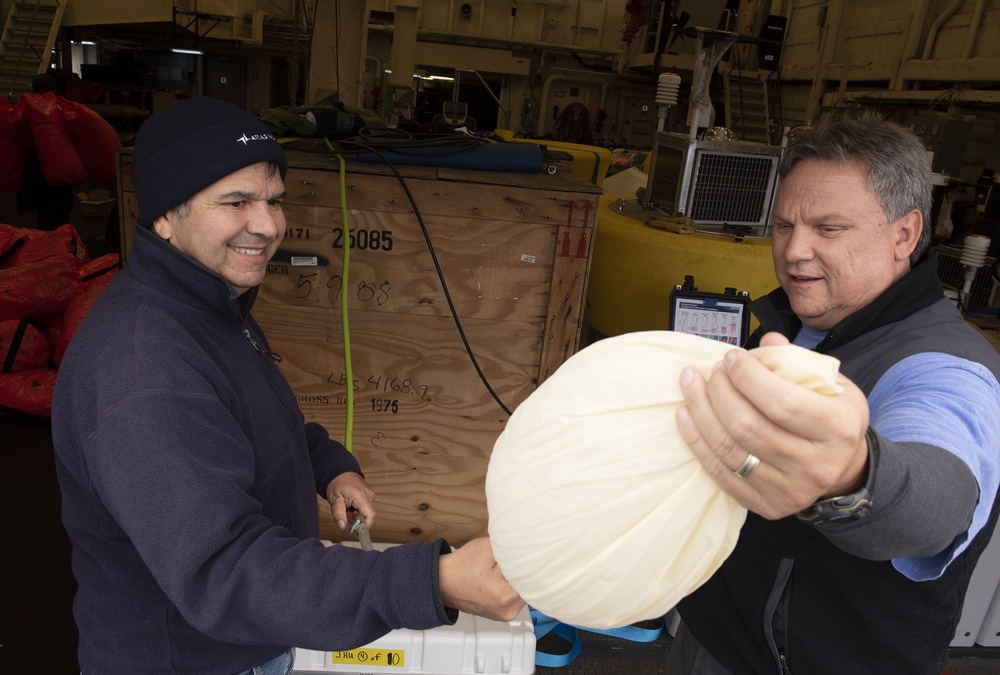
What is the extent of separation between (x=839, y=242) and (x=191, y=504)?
1.19m

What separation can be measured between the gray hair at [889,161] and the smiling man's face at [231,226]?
3.54 ft

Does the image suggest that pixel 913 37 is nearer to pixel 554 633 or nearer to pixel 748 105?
pixel 748 105

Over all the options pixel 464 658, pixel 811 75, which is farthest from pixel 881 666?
pixel 811 75

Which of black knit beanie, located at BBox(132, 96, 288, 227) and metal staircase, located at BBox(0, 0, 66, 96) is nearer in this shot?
black knit beanie, located at BBox(132, 96, 288, 227)

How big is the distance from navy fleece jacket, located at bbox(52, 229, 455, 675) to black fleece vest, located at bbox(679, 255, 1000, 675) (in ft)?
1.94

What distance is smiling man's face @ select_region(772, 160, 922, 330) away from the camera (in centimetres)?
126

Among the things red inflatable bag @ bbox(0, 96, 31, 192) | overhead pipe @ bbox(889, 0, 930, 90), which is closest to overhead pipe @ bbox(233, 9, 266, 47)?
red inflatable bag @ bbox(0, 96, 31, 192)

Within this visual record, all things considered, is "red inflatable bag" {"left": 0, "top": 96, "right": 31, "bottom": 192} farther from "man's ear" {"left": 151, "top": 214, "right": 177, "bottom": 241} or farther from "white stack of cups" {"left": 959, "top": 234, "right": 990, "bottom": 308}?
"white stack of cups" {"left": 959, "top": 234, "right": 990, "bottom": 308}

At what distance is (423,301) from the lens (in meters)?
2.32

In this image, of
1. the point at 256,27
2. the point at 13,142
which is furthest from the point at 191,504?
the point at 256,27

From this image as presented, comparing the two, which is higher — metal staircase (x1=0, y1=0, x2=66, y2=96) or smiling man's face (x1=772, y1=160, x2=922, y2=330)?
metal staircase (x1=0, y1=0, x2=66, y2=96)

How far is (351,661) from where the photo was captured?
204cm

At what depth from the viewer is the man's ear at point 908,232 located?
4.15ft

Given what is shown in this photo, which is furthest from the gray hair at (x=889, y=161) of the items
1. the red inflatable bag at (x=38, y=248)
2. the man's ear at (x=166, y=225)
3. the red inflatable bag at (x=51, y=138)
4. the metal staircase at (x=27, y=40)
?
the metal staircase at (x=27, y=40)
